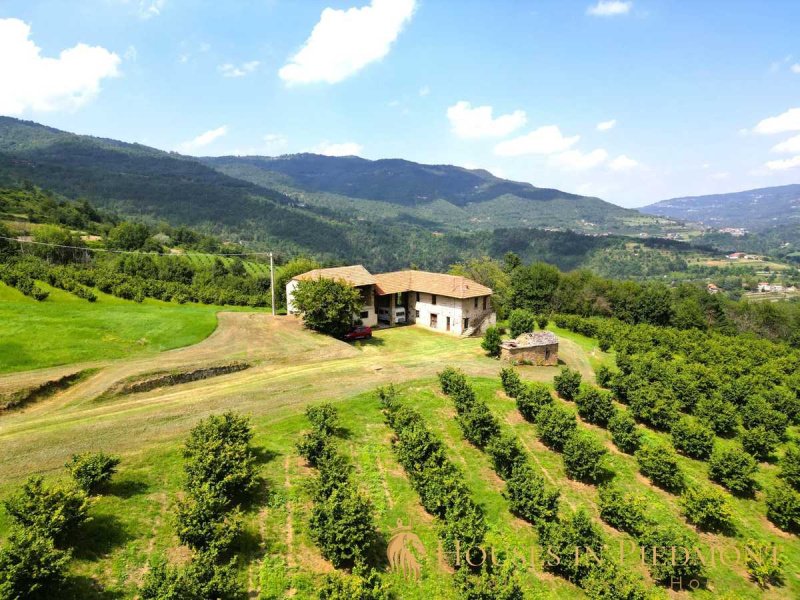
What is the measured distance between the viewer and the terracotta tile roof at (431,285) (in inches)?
2240

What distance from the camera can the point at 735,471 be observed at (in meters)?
29.1

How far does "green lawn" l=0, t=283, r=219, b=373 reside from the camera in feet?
109

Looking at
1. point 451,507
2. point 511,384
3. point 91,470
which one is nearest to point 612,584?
point 451,507

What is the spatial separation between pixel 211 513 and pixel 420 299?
149 feet

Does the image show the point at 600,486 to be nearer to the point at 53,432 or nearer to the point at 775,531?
the point at 775,531

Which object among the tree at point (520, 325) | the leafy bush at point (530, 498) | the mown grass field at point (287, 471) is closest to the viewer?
the mown grass field at point (287, 471)

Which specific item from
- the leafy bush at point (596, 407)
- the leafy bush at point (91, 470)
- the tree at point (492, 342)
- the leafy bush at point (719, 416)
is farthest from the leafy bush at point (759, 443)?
the leafy bush at point (91, 470)

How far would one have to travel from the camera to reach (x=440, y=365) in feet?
142

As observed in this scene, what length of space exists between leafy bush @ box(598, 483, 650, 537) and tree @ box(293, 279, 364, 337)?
3087 centimetres

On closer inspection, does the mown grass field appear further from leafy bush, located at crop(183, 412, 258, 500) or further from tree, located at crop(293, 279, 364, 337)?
tree, located at crop(293, 279, 364, 337)

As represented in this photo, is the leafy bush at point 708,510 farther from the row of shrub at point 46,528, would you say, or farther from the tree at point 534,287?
the tree at point 534,287

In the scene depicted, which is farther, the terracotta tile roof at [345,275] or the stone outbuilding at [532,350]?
the terracotta tile roof at [345,275]

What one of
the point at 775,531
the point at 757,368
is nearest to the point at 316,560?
the point at 775,531

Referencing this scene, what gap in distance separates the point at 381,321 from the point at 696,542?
4276 cm
